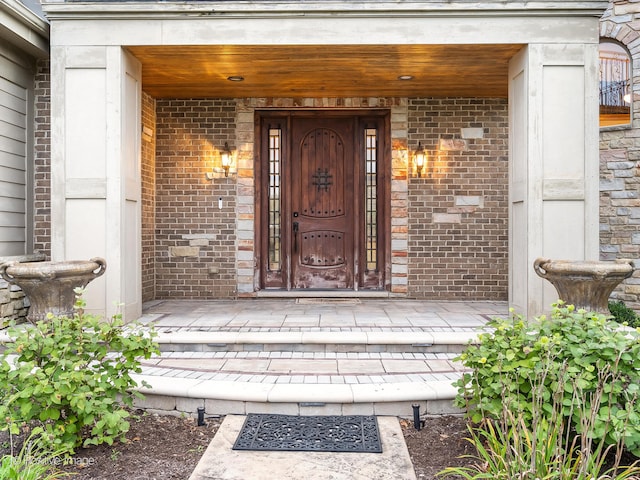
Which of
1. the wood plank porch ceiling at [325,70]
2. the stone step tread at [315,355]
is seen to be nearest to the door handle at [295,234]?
the wood plank porch ceiling at [325,70]

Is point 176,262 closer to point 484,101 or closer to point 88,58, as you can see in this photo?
point 88,58

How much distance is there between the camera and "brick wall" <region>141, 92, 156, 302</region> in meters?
6.31

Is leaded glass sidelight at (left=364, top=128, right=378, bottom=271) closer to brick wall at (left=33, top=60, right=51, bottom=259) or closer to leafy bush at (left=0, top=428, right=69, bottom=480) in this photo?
brick wall at (left=33, top=60, right=51, bottom=259)

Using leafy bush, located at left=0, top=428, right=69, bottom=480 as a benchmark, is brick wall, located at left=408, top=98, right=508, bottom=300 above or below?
above

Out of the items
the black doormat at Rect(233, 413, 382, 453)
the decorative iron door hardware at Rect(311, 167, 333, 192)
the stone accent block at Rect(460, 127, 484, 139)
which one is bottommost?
the black doormat at Rect(233, 413, 382, 453)

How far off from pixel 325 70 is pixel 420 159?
1.76 m

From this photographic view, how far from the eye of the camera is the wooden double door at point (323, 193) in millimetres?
6777

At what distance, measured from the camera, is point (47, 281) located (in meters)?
4.06

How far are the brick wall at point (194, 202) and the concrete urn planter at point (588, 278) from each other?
3.88m

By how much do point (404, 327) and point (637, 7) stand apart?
5.10 meters

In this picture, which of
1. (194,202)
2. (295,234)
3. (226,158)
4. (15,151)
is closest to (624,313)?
(295,234)

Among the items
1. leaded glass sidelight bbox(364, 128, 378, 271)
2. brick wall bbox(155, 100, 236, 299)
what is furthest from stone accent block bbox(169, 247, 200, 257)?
leaded glass sidelight bbox(364, 128, 378, 271)

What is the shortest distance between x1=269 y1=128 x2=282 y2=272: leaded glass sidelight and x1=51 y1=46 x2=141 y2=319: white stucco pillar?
2.33 metres

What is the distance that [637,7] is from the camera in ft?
21.1
